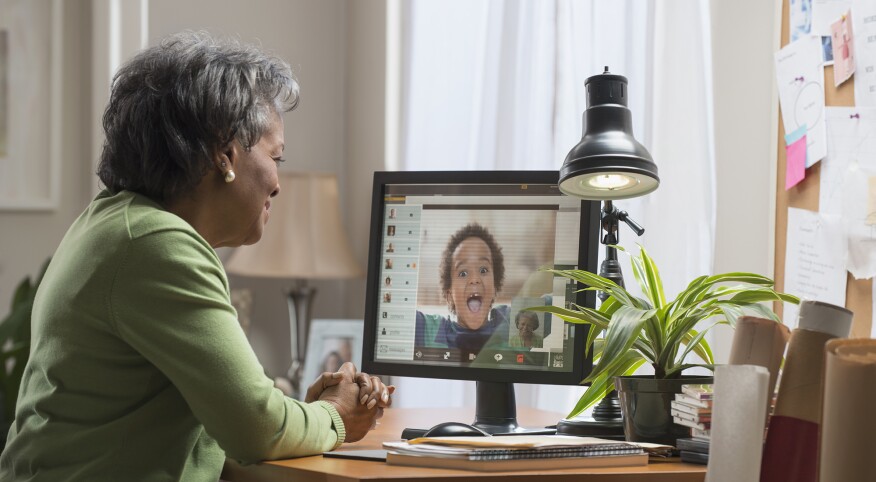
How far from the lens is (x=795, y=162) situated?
5.73 ft

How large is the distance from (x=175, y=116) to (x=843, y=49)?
104 cm

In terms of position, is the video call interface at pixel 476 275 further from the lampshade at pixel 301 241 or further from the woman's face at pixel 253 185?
the lampshade at pixel 301 241

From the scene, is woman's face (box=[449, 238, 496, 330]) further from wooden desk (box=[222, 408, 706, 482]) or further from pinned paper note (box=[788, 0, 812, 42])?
pinned paper note (box=[788, 0, 812, 42])

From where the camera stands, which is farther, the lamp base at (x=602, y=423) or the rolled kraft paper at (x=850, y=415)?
the lamp base at (x=602, y=423)

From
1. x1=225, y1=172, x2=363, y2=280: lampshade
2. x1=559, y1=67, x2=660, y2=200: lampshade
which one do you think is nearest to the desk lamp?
x1=559, y1=67, x2=660, y2=200: lampshade

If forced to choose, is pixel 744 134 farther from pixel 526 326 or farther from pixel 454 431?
pixel 454 431

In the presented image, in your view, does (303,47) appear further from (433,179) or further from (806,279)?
(806,279)

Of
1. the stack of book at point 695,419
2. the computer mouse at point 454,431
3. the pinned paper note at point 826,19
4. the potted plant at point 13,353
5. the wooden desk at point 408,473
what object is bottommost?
the potted plant at point 13,353

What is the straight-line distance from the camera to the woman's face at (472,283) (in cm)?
168

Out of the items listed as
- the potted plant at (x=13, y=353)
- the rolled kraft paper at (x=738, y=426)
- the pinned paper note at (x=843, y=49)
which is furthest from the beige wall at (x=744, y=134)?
the potted plant at (x=13, y=353)

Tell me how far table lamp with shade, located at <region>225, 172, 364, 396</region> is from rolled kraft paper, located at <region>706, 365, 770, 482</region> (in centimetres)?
218

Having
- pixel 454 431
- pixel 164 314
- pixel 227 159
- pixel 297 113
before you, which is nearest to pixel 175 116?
pixel 227 159

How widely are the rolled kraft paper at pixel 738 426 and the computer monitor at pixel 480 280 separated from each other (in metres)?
0.58

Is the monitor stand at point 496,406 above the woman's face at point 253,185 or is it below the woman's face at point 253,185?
below
